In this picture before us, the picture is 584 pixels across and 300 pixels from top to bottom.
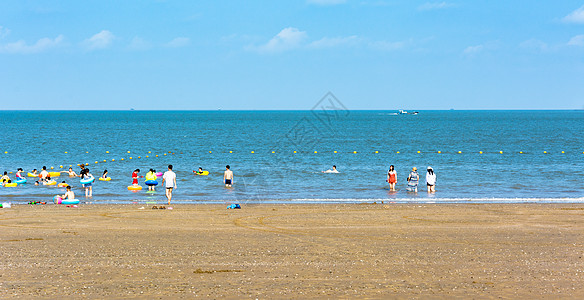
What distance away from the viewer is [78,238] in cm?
1580

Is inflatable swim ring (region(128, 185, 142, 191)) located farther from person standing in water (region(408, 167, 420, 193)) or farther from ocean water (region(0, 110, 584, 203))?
person standing in water (region(408, 167, 420, 193))

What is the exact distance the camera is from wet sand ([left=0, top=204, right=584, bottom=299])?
1131cm

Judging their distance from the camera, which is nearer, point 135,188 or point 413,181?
point 413,181

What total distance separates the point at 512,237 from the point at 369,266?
212 inches

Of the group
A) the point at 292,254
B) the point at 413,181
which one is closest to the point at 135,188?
the point at 413,181

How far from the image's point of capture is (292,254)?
13.9m

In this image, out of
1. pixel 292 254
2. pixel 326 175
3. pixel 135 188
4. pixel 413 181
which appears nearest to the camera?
pixel 292 254

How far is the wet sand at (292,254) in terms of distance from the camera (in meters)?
11.3

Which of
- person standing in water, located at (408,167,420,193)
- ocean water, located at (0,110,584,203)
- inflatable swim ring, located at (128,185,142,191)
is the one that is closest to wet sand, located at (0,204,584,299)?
ocean water, located at (0,110,584,203)

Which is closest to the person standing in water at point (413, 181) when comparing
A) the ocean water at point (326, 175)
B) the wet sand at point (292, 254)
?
the ocean water at point (326, 175)

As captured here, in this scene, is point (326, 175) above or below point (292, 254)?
below

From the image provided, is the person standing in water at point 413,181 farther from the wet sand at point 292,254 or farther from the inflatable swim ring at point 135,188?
the inflatable swim ring at point 135,188

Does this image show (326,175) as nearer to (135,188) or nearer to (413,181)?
(413,181)

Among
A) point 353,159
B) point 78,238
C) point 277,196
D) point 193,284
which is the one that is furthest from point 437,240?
point 353,159
